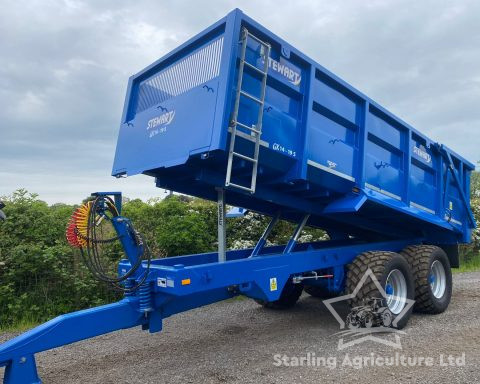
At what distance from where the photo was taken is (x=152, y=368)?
13.5 ft

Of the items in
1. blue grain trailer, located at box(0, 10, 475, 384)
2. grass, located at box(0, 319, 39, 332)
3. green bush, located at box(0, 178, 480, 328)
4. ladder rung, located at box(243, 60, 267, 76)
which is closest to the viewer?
blue grain trailer, located at box(0, 10, 475, 384)

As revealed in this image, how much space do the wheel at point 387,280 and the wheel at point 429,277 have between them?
1.09ft

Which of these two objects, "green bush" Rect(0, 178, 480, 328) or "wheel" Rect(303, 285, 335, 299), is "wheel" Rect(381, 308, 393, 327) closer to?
"wheel" Rect(303, 285, 335, 299)

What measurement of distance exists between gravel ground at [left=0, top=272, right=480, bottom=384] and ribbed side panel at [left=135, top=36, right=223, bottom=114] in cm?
277

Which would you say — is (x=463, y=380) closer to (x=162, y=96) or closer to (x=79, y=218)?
(x=79, y=218)

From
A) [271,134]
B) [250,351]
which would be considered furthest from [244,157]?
[250,351]

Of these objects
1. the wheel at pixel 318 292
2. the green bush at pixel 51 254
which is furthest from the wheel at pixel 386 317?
the green bush at pixel 51 254

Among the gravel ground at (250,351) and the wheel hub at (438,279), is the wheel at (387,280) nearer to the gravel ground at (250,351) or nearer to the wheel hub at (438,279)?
the gravel ground at (250,351)

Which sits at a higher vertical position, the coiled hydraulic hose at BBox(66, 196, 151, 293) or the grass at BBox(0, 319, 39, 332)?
the coiled hydraulic hose at BBox(66, 196, 151, 293)

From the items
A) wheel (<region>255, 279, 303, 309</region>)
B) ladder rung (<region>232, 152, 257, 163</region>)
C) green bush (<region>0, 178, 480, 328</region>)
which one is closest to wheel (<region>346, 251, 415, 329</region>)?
wheel (<region>255, 279, 303, 309</region>)

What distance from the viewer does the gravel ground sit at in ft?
12.7

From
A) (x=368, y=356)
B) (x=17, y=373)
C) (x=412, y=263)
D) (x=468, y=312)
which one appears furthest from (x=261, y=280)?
(x=468, y=312)

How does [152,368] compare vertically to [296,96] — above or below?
below

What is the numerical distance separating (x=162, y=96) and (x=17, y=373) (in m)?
3.01
